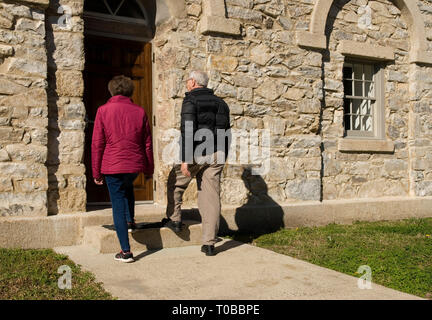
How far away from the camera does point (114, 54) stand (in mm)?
6840

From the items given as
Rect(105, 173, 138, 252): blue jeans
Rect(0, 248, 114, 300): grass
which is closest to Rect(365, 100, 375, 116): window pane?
Rect(105, 173, 138, 252): blue jeans

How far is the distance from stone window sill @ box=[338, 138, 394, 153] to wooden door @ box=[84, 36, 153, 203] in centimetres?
323

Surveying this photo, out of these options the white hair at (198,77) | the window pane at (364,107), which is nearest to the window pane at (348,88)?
the window pane at (364,107)

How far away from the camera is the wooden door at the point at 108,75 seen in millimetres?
6621

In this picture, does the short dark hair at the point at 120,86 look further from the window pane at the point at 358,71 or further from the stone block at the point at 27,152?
the window pane at the point at 358,71

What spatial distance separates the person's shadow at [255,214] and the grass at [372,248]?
6.9 inches

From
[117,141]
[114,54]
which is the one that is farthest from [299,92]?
[117,141]

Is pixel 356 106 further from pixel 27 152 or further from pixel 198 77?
pixel 27 152

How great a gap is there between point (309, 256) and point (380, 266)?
795 millimetres

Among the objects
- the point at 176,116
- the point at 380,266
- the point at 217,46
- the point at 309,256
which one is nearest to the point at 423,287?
the point at 380,266

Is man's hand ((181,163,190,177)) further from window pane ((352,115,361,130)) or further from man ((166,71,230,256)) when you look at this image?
window pane ((352,115,361,130))

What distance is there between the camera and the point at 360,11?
323 inches

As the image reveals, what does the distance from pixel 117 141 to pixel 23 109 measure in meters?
1.50

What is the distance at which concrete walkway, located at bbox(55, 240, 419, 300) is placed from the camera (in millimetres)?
3738
